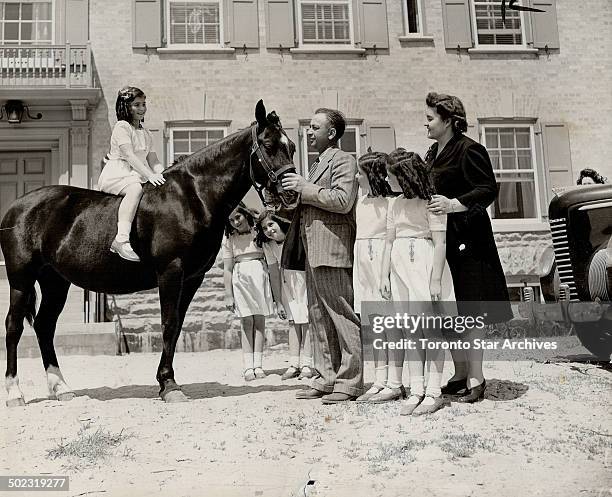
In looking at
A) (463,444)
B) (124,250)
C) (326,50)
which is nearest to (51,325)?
(124,250)

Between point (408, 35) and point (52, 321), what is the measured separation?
19.3ft

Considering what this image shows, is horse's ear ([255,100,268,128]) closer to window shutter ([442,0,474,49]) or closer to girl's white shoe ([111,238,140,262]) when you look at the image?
girl's white shoe ([111,238,140,262])

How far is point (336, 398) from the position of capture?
3262 mm

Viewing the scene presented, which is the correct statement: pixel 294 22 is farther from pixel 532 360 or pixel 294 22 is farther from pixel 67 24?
pixel 532 360

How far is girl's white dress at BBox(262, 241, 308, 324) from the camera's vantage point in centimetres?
482

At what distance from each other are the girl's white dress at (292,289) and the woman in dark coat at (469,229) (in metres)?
1.68

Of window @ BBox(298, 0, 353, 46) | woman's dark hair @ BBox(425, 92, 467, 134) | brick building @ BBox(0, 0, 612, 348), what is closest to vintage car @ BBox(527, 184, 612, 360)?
woman's dark hair @ BBox(425, 92, 467, 134)

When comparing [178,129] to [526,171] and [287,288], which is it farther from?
[526,171]

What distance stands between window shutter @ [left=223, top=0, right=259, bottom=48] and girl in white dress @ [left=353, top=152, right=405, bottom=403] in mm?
5280

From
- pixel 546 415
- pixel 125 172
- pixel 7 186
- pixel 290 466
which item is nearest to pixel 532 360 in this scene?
pixel 546 415

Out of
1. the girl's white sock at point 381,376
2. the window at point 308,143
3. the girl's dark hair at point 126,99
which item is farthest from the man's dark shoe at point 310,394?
the window at point 308,143

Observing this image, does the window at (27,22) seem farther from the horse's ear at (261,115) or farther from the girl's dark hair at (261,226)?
the horse's ear at (261,115)

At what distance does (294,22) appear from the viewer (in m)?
8.40

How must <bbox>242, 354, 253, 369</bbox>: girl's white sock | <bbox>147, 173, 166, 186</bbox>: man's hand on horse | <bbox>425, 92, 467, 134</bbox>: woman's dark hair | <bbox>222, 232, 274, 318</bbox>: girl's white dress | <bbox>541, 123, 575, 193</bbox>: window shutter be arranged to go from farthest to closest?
<bbox>541, 123, 575, 193</bbox>: window shutter < <bbox>222, 232, 274, 318</bbox>: girl's white dress < <bbox>242, 354, 253, 369</bbox>: girl's white sock < <bbox>147, 173, 166, 186</bbox>: man's hand on horse < <bbox>425, 92, 467, 134</bbox>: woman's dark hair
